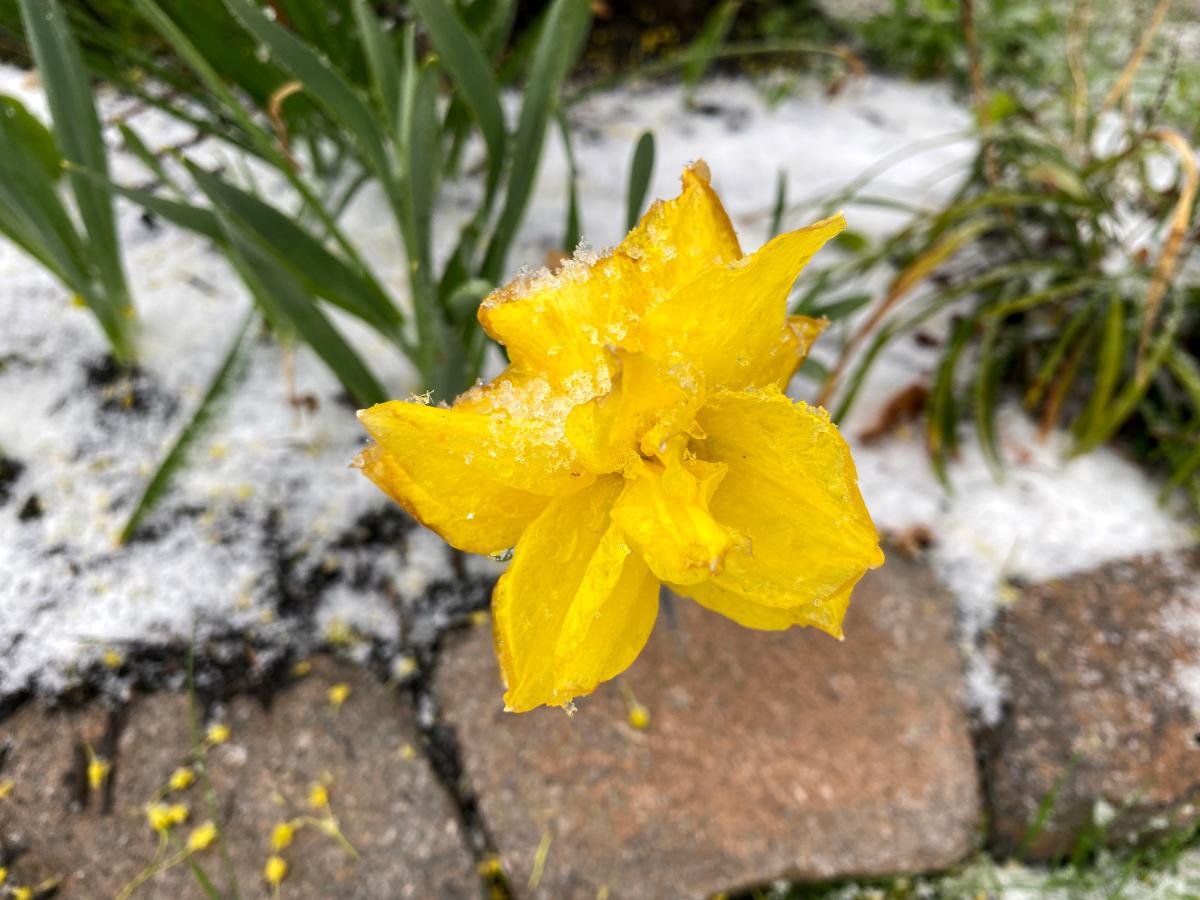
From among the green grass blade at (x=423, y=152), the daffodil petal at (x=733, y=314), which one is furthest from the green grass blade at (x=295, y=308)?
the daffodil petal at (x=733, y=314)

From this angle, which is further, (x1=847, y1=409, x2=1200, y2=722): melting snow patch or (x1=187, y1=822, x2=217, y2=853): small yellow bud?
(x1=847, y1=409, x2=1200, y2=722): melting snow patch

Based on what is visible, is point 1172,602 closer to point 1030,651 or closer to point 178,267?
point 1030,651

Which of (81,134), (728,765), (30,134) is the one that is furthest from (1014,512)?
(30,134)

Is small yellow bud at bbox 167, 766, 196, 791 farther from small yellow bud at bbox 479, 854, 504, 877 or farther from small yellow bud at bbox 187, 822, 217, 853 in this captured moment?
Result: small yellow bud at bbox 479, 854, 504, 877

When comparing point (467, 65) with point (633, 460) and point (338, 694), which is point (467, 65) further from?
point (338, 694)

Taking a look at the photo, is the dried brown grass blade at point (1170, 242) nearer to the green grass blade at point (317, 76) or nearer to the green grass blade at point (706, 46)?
the green grass blade at point (706, 46)

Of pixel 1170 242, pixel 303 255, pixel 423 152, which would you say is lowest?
pixel 1170 242

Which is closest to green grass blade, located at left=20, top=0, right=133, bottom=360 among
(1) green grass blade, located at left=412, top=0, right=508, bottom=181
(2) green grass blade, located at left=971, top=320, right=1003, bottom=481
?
(1) green grass blade, located at left=412, top=0, right=508, bottom=181
